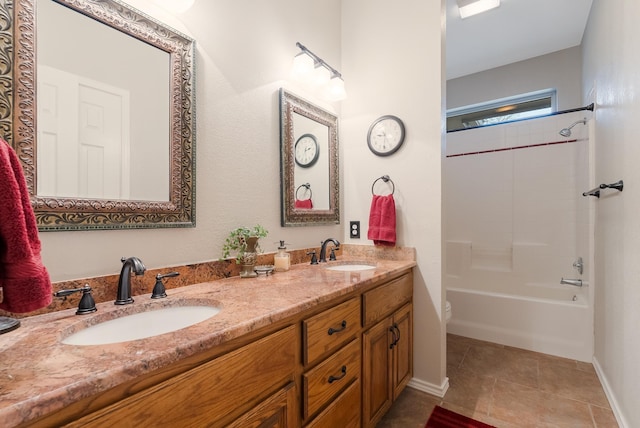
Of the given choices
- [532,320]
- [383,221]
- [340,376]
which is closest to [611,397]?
[532,320]

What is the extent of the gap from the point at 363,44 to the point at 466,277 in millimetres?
2464

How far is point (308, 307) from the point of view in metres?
0.99

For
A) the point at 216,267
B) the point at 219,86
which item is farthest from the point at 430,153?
the point at 216,267

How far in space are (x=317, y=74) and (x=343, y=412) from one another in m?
1.83

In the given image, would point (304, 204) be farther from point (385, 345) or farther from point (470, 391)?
point (470, 391)

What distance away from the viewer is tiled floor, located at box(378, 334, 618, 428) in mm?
1602

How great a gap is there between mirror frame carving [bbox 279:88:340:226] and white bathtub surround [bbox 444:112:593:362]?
3.46 ft

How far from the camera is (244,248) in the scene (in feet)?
4.66

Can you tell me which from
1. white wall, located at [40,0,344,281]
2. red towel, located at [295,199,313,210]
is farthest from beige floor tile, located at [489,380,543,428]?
red towel, located at [295,199,313,210]

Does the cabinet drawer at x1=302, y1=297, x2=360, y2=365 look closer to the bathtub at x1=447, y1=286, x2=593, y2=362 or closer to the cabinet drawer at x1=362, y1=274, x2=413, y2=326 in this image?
the cabinet drawer at x1=362, y1=274, x2=413, y2=326

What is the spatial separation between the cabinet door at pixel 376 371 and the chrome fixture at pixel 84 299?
3.31ft

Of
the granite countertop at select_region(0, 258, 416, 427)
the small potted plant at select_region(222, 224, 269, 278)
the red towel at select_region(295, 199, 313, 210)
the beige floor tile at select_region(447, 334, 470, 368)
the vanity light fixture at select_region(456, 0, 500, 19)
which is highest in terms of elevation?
the vanity light fixture at select_region(456, 0, 500, 19)

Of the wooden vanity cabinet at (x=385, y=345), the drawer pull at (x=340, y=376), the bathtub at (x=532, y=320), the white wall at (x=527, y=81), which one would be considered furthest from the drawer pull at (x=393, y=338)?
the white wall at (x=527, y=81)

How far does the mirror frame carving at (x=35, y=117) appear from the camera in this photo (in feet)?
2.75
